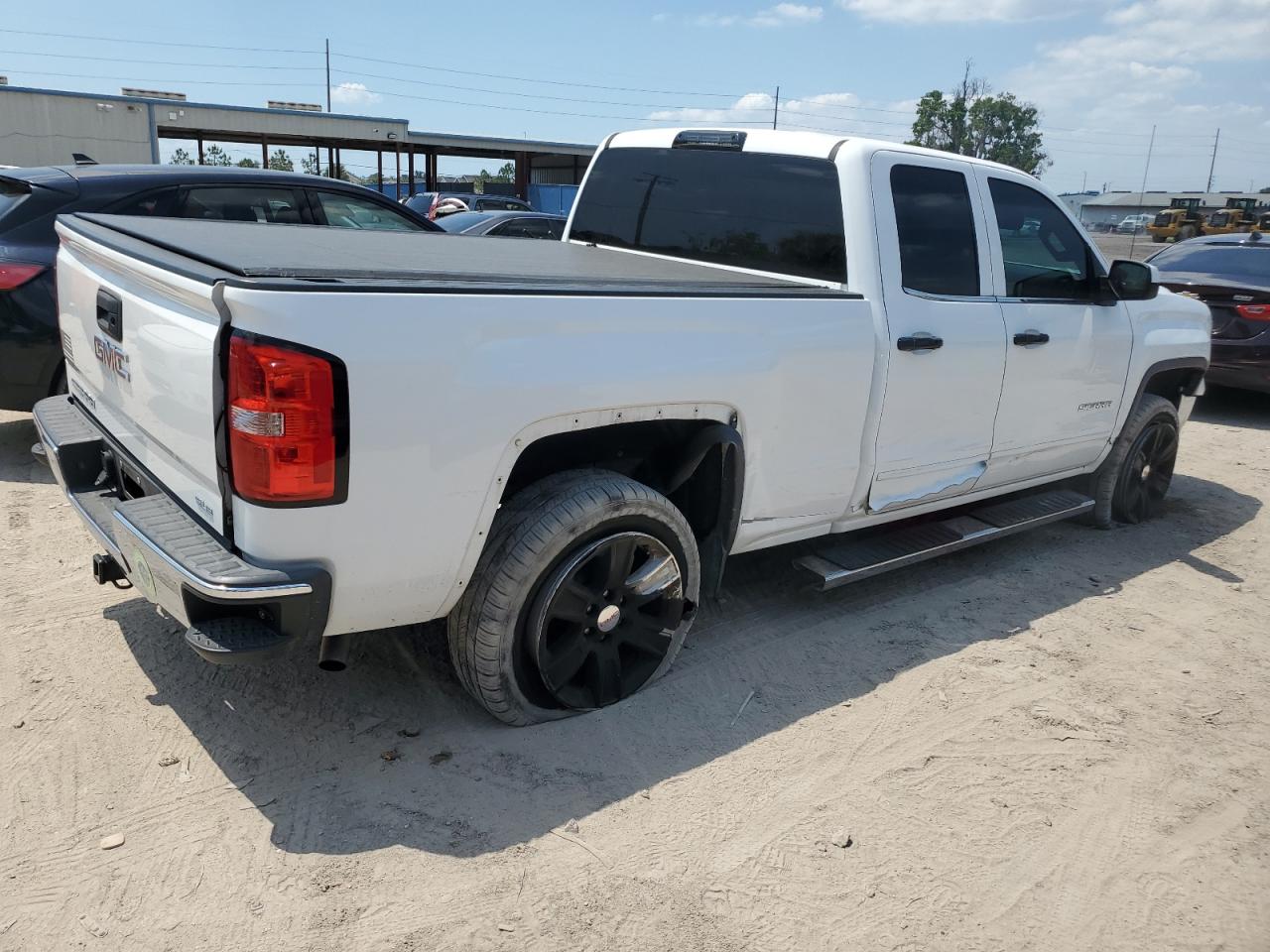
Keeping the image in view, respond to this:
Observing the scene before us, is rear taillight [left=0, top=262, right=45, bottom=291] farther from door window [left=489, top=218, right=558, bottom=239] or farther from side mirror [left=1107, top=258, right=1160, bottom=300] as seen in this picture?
door window [left=489, top=218, right=558, bottom=239]

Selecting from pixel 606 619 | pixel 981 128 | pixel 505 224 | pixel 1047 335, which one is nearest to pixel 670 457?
pixel 606 619

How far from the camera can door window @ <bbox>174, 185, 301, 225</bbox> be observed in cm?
568

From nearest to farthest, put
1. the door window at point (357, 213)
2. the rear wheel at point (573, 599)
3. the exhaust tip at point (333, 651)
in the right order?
the exhaust tip at point (333, 651)
the rear wheel at point (573, 599)
the door window at point (357, 213)

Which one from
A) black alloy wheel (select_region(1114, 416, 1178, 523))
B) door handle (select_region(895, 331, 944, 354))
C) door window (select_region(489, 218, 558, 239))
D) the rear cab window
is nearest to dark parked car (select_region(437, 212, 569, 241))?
door window (select_region(489, 218, 558, 239))

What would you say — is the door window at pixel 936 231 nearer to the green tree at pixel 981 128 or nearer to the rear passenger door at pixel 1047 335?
the rear passenger door at pixel 1047 335

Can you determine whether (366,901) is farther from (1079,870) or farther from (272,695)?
(1079,870)

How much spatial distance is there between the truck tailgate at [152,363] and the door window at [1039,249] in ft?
11.3

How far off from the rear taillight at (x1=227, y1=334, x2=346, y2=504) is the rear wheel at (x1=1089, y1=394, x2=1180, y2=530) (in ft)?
15.2

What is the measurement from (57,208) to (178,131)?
32565mm

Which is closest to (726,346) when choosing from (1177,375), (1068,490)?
(1068,490)

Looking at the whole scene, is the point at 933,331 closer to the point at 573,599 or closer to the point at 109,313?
the point at 573,599

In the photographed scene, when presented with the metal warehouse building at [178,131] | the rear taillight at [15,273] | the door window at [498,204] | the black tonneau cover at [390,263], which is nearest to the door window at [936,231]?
the black tonneau cover at [390,263]

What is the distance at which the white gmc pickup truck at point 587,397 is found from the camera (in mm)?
2459

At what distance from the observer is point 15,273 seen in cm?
510
